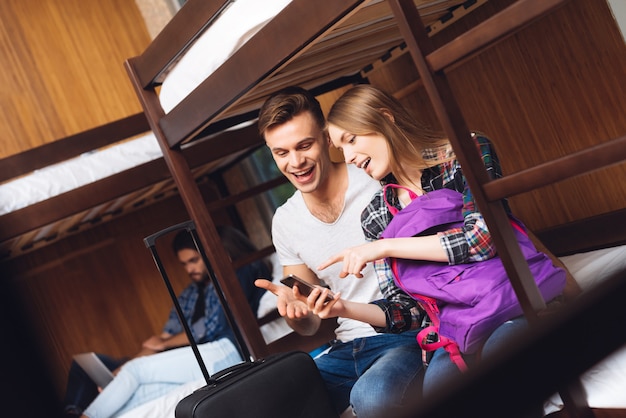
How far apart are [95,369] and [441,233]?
1942 mm

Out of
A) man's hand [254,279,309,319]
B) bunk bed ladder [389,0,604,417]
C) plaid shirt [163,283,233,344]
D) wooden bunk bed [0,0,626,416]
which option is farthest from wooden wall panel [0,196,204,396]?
bunk bed ladder [389,0,604,417]

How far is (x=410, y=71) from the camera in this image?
6.61ft

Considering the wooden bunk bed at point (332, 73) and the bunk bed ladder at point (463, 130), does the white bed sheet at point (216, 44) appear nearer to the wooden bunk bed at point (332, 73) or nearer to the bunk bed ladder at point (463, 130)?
the wooden bunk bed at point (332, 73)

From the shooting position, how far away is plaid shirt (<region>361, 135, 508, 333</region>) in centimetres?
114

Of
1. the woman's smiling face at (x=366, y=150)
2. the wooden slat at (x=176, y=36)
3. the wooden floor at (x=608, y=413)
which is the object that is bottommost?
the wooden floor at (x=608, y=413)

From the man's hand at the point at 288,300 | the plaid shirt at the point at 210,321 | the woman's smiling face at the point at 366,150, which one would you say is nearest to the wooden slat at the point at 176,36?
the woman's smiling face at the point at 366,150

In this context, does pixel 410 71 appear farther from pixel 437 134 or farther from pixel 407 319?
pixel 407 319

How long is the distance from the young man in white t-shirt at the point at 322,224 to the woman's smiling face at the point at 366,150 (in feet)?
0.66

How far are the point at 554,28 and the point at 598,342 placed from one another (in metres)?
1.29

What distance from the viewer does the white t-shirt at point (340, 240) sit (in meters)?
1.55

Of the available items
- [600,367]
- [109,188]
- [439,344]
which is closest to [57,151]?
[109,188]

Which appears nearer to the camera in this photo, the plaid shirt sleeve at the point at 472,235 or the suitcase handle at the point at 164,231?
the plaid shirt sleeve at the point at 472,235

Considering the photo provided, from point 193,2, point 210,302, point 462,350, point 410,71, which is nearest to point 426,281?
point 462,350

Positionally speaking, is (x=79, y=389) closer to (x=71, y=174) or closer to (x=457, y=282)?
(x=71, y=174)
